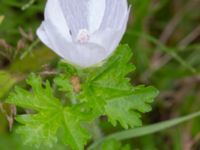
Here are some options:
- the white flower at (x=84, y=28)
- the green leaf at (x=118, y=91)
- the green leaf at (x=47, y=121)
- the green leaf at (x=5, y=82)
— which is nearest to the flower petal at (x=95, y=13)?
the white flower at (x=84, y=28)

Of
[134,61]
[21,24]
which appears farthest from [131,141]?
[21,24]

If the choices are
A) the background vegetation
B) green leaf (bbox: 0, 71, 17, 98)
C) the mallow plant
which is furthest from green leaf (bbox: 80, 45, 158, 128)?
the background vegetation

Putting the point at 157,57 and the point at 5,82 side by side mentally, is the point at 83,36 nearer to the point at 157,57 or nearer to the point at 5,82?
the point at 5,82

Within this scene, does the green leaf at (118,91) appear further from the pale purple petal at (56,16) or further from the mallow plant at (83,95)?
the pale purple petal at (56,16)

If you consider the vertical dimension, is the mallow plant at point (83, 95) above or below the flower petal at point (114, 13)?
below

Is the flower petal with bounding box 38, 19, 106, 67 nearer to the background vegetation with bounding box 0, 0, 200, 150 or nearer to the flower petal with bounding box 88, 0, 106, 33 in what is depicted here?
the flower petal with bounding box 88, 0, 106, 33

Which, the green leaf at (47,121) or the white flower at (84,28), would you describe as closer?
the white flower at (84,28)

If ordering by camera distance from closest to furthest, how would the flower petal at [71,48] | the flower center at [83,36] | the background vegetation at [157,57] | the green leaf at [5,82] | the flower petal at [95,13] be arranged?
the flower petal at [71,48] → the flower center at [83,36] → the flower petal at [95,13] → the green leaf at [5,82] → the background vegetation at [157,57]

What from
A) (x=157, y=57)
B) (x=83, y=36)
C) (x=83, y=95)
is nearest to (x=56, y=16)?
(x=83, y=36)
